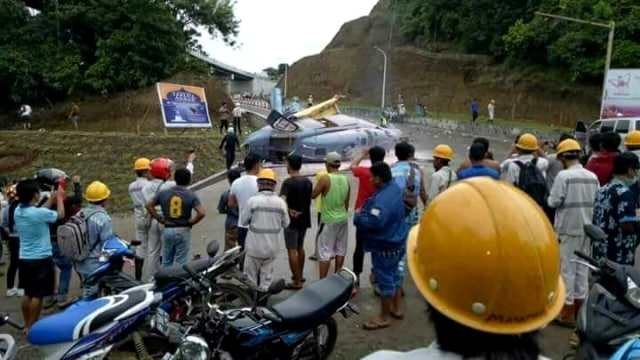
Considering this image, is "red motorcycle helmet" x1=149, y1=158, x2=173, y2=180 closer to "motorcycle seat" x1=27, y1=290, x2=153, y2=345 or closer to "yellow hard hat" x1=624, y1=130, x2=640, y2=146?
"motorcycle seat" x1=27, y1=290, x2=153, y2=345

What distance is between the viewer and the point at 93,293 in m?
4.60

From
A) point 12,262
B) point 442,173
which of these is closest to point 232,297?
point 442,173

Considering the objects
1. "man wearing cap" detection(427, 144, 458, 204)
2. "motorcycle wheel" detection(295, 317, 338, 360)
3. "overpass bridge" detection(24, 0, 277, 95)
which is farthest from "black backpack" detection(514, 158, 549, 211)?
"overpass bridge" detection(24, 0, 277, 95)

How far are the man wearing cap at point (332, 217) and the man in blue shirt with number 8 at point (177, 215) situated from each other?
147cm

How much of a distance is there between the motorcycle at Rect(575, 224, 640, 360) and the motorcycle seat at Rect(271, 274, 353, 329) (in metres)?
1.68

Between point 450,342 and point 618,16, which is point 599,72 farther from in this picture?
point 450,342

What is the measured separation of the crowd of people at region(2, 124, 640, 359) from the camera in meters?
1.54

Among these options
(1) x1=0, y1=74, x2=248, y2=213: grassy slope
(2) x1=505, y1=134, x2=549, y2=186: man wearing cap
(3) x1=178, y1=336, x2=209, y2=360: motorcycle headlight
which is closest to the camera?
(3) x1=178, y1=336, x2=209, y2=360: motorcycle headlight

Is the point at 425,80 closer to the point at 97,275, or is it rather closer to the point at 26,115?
the point at 26,115

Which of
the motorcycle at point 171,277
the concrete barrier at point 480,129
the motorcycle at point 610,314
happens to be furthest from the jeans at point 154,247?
the concrete barrier at point 480,129

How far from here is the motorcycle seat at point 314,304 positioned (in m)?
3.84

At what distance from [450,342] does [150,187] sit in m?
5.56

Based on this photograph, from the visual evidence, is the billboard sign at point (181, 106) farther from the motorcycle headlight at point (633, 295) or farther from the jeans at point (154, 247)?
the motorcycle headlight at point (633, 295)

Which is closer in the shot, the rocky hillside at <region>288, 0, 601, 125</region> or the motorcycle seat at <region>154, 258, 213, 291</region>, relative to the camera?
the motorcycle seat at <region>154, 258, 213, 291</region>
